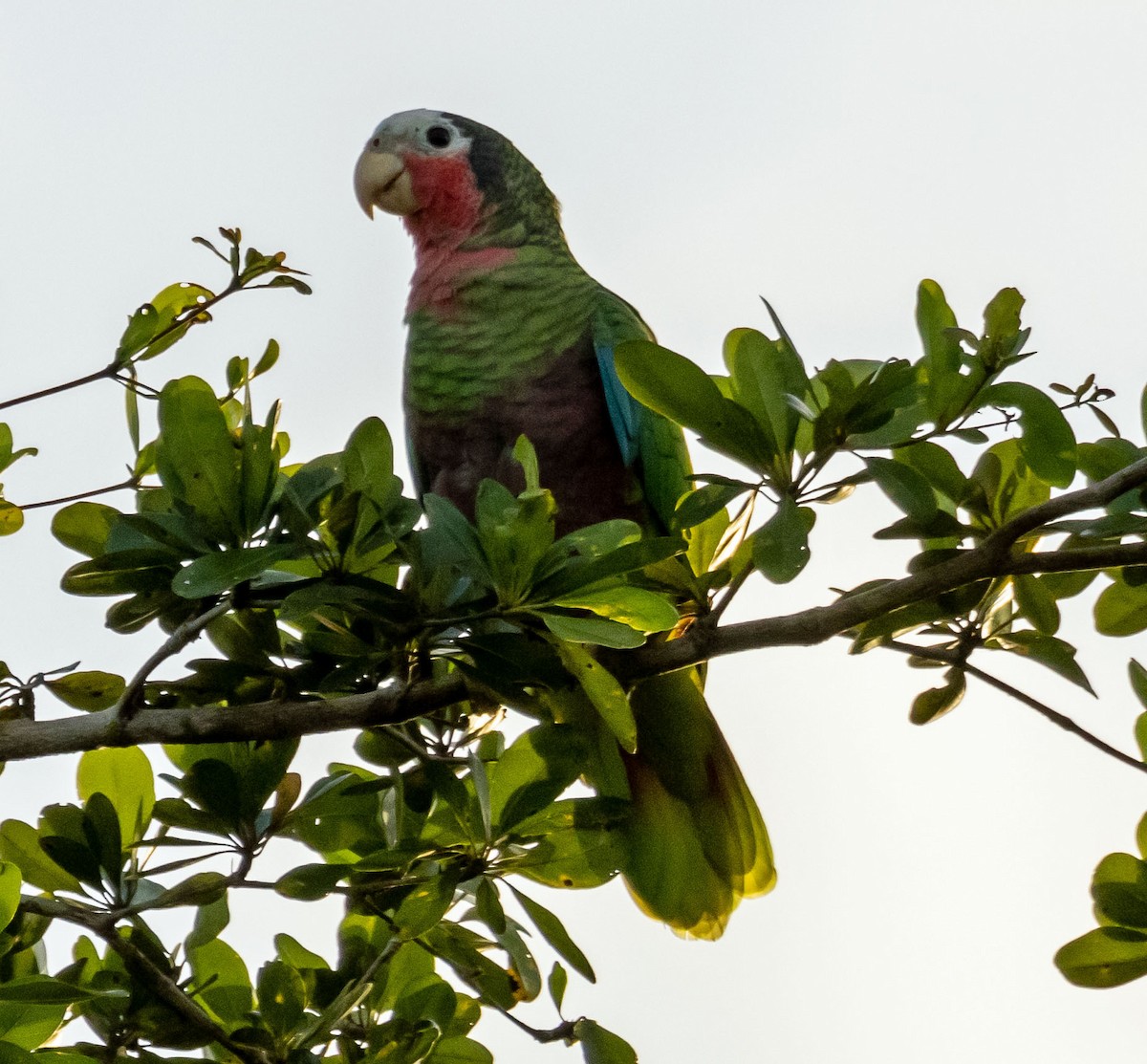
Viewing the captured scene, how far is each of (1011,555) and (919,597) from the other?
106 mm

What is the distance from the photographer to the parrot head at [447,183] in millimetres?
2535

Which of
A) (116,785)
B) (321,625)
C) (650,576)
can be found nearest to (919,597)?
(650,576)

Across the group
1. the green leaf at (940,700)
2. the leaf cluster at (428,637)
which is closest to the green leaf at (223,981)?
the leaf cluster at (428,637)

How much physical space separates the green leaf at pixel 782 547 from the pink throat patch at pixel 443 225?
1255 mm

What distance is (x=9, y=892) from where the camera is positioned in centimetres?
129

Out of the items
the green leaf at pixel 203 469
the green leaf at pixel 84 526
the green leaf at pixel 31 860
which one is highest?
the green leaf at pixel 84 526

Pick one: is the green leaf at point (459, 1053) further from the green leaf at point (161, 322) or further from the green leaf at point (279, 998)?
the green leaf at point (161, 322)

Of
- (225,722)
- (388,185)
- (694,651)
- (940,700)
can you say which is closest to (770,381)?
(694,651)

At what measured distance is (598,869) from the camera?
150 centimetres

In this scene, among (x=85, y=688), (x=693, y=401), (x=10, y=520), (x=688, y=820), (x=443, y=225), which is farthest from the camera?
(x=443, y=225)

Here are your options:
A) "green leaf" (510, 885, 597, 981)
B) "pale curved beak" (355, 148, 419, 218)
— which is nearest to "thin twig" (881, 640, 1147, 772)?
"green leaf" (510, 885, 597, 981)

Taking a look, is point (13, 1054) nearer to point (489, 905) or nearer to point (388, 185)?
point (489, 905)

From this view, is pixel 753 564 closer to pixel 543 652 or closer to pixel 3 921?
pixel 543 652

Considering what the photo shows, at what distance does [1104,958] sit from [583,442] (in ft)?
3.69
